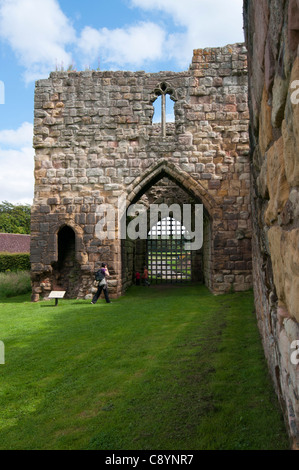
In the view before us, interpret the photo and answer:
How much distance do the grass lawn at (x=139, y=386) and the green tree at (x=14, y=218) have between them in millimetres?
32877

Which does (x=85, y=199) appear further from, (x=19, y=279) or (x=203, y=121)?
(x=19, y=279)

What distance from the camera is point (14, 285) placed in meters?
12.4

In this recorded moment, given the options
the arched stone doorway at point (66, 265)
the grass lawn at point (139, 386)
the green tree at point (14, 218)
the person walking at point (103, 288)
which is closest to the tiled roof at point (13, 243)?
the green tree at point (14, 218)

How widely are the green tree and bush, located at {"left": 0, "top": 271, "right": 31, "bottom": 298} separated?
82.8 ft

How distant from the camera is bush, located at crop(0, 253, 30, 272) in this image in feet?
54.8

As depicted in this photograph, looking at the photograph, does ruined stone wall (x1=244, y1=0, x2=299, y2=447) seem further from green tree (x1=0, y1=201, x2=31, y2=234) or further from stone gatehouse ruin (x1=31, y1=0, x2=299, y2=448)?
green tree (x1=0, y1=201, x2=31, y2=234)

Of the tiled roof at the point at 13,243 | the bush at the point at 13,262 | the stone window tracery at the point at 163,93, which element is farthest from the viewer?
the tiled roof at the point at 13,243

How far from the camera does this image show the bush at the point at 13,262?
16703 mm

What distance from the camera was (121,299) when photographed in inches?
382

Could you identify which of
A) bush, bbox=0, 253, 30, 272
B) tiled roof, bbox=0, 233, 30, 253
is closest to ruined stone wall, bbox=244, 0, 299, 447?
bush, bbox=0, 253, 30, 272

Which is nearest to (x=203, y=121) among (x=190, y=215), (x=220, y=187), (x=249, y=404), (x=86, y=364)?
(x=220, y=187)

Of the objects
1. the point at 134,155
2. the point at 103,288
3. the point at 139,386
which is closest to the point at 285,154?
the point at 139,386

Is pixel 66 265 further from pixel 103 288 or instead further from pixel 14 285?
pixel 14 285

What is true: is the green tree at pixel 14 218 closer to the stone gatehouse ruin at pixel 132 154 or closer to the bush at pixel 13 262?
the bush at pixel 13 262
